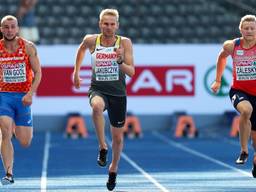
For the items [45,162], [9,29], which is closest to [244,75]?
[9,29]

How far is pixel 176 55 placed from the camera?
22.5 metres

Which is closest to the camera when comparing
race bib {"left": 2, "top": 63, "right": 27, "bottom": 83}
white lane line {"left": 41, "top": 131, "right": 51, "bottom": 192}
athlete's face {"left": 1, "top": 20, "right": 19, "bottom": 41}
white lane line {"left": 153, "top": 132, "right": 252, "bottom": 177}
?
athlete's face {"left": 1, "top": 20, "right": 19, "bottom": 41}

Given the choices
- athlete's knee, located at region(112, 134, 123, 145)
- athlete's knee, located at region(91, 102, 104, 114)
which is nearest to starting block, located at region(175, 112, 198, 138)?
athlete's knee, located at region(112, 134, 123, 145)

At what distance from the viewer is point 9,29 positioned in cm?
1084

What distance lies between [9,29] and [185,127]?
11.7 metres

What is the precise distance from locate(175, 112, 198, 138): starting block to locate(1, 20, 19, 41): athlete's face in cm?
1117

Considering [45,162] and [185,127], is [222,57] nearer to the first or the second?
[45,162]

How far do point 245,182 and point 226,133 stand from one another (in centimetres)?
1051

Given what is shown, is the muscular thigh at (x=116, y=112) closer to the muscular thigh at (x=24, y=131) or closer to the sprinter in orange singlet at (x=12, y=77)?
the sprinter in orange singlet at (x=12, y=77)

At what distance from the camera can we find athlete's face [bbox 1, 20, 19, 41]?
10781 millimetres

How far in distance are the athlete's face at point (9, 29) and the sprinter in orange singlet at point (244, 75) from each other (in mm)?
2484

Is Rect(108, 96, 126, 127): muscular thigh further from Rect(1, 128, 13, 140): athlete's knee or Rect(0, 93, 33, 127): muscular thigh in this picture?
Rect(1, 128, 13, 140): athlete's knee

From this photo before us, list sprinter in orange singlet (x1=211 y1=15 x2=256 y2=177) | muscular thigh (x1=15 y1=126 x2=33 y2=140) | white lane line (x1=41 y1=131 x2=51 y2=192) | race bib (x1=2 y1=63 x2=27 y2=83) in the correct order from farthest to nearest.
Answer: white lane line (x1=41 y1=131 x2=51 y2=192), sprinter in orange singlet (x1=211 y1=15 x2=256 y2=177), muscular thigh (x1=15 y1=126 x2=33 y2=140), race bib (x1=2 y1=63 x2=27 y2=83)

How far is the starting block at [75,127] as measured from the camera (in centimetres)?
2184
